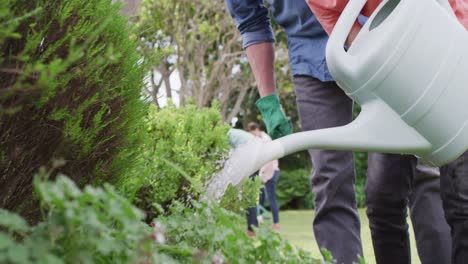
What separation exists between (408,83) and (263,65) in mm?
1167

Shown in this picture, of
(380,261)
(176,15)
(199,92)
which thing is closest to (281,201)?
(199,92)

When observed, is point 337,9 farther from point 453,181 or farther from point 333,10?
point 453,181

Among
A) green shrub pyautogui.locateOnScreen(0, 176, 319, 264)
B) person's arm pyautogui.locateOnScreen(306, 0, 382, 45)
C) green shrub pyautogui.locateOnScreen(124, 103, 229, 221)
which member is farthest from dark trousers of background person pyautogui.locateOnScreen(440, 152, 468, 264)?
green shrub pyautogui.locateOnScreen(0, 176, 319, 264)

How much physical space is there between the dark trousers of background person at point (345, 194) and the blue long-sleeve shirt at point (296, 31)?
6cm

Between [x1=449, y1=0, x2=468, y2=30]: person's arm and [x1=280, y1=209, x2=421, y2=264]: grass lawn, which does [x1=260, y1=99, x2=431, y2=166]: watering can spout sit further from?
[x1=280, y1=209, x2=421, y2=264]: grass lawn

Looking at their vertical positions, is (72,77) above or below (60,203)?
above

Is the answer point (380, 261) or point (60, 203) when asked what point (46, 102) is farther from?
point (380, 261)

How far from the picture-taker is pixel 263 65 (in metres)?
2.82

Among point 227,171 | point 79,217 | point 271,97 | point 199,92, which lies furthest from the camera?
point 199,92

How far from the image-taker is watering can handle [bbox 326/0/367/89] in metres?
1.75

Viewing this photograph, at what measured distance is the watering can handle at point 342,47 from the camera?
175cm

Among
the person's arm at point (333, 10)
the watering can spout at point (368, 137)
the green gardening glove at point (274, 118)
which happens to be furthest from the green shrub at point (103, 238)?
the green gardening glove at point (274, 118)

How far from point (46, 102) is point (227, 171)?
1.66ft

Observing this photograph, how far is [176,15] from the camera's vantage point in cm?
1446
